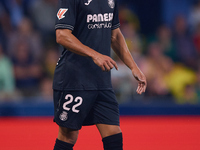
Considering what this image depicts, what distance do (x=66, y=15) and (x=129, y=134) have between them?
2.93m

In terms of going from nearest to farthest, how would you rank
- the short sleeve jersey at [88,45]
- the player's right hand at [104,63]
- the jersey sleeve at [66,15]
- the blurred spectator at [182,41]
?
the player's right hand at [104,63] → the jersey sleeve at [66,15] → the short sleeve jersey at [88,45] → the blurred spectator at [182,41]

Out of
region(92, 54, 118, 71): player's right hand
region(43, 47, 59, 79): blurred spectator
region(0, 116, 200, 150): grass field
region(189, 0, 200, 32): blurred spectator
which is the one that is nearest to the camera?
region(92, 54, 118, 71): player's right hand

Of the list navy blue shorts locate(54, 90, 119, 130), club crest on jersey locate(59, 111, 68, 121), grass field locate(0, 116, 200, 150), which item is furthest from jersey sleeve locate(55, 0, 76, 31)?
grass field locate(0, 116, 200, 150)

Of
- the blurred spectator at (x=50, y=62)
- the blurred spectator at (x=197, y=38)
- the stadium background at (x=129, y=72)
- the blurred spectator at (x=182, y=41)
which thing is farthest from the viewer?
the blurred spectator at (x=197, y=38)

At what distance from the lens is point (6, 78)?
7.08 metres

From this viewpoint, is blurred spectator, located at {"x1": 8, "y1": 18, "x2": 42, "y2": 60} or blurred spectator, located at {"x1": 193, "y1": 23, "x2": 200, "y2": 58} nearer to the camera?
blurred spectator, located at {"x1": 8, "y1": 18, "x2": 42, "y2": 60}

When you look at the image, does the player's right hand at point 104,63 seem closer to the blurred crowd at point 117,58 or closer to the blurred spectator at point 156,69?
the blurred crowd at point 117,58

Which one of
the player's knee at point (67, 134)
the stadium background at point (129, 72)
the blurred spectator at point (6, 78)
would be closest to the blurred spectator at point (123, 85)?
the stadium background at point (129, 72)

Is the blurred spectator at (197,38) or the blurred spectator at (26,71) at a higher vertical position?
the blurred spectator at (197,38)

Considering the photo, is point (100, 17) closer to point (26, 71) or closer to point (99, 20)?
point (99, 20)

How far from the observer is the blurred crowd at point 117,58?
22.6 ft

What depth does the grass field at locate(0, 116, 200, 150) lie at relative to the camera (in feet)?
14.5

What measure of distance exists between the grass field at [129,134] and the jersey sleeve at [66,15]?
6.65 feet

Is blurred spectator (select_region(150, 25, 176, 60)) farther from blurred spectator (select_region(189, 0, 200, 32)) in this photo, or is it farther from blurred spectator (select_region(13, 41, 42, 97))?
blurred spectator (select_region(13, 41, 42, 97))
